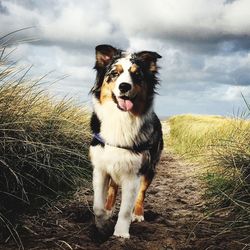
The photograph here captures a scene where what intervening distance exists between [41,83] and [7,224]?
228 cm

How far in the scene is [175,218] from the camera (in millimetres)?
4590

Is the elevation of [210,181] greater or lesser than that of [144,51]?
lesser

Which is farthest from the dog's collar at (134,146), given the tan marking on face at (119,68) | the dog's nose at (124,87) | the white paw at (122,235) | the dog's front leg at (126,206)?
the white paw at (122,235)

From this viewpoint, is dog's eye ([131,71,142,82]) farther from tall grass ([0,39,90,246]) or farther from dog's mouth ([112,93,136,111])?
tall grass ([0,39,90,246])

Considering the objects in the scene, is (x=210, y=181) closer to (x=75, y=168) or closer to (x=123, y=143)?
(x=75, y=168)

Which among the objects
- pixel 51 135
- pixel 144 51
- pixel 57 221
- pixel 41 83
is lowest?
pixel 57 221

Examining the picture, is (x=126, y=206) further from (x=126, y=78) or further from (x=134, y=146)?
(x=126, y=78)

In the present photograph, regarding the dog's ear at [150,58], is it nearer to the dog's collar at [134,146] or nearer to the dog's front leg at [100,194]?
the dog's collar at [134,146]

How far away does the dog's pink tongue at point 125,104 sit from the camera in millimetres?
3970

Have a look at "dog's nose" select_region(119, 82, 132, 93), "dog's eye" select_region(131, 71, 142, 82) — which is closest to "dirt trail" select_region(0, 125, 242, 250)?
"dog's nose" select_region(119, 82, 132, 93)

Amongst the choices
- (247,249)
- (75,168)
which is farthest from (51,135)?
(247,249)

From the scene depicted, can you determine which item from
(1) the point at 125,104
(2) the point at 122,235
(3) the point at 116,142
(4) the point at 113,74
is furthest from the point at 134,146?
(2) the point at 122,235

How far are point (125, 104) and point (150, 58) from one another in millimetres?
617

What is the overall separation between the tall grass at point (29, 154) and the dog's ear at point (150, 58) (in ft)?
3.83
